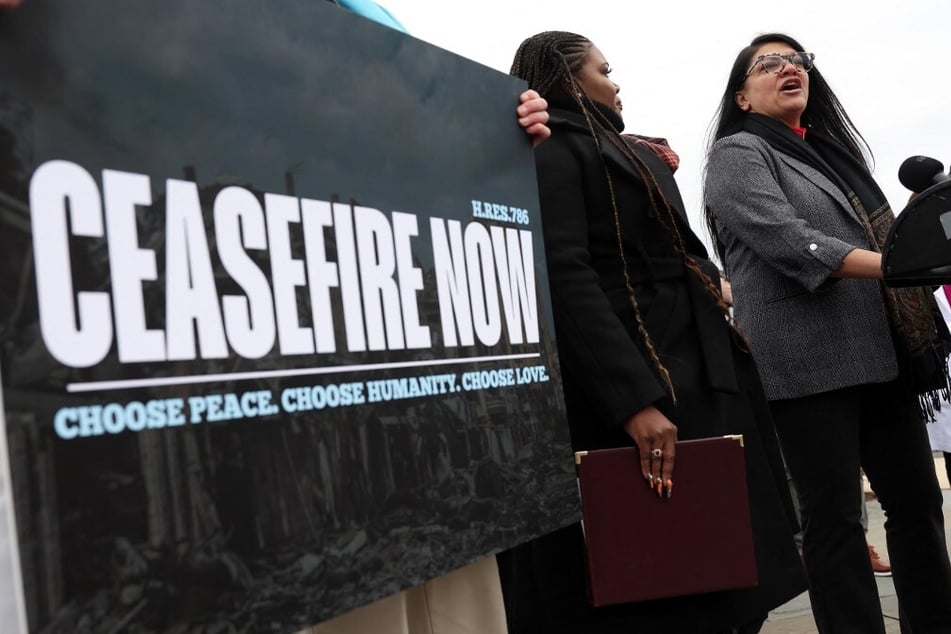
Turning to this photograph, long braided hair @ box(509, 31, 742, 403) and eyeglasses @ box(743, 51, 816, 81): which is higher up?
eyeglasses @ box(743, 51, 816, 81)

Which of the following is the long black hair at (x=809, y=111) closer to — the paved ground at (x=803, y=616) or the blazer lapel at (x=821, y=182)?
the blazer lapel at (x=821, y=182)

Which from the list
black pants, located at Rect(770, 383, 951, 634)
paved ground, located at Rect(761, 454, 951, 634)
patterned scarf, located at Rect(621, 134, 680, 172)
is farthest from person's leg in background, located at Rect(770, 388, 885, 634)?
paved ground, located at Rect(761, 454, 951, 634)

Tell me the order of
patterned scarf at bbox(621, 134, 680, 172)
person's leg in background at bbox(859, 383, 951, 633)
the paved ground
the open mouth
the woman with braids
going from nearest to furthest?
1. the woman with braids
2. patterned scarf at bbox(621, 134, 680, 172)
3. person's leg in background at bbox(859, 383, 951, 633)
4. the open mouth
5. the paved ground

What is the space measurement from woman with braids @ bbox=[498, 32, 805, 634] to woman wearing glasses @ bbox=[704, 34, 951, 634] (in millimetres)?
456

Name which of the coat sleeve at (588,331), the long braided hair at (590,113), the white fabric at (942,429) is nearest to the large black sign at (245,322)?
the coat sleeve at (588,331)

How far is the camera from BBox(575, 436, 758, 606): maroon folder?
6.55 ft

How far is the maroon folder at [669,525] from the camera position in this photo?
200cm

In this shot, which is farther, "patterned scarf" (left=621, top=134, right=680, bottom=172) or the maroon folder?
"patterned scarf" (left=621, top=134, right=680, bottom=172)

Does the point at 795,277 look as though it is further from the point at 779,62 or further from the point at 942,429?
the point at 942,429

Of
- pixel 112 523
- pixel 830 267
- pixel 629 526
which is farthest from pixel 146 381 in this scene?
pixel 830 267

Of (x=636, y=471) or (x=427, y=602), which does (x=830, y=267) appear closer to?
(x=636, y=471)

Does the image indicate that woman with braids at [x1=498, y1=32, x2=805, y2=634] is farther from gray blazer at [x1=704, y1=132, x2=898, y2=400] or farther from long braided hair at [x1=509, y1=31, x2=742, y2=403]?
gray blazer at [x1=704, y1=132, x2=898, y2=400]

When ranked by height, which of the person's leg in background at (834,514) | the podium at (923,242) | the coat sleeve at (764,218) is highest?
the coat sleeve at (764,218)

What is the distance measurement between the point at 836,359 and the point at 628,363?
930 millimetres
